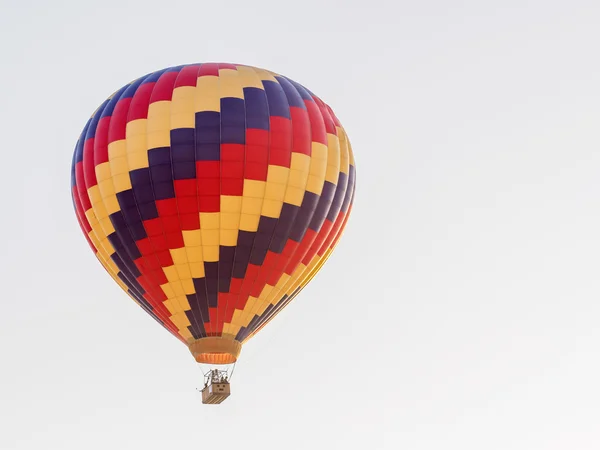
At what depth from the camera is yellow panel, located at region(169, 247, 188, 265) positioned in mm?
34375

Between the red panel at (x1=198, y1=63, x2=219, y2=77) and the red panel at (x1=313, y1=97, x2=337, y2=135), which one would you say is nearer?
the red panel at (x1=198, y1=63, x2=219, y2=77)

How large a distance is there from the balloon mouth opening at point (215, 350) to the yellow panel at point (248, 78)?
18.3 ft

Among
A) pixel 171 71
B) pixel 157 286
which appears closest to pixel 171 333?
pixel 157 286

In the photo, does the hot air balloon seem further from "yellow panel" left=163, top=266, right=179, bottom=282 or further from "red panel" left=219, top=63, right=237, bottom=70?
"red panel" left=219, top=63, right=237, bottom=70

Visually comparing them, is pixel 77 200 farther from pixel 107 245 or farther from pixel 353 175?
pixel 353 175

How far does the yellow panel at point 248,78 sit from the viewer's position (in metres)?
35.1

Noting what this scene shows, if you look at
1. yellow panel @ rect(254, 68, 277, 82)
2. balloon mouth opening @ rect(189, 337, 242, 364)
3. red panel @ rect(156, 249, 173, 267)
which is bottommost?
balloon mouth opening @ rect(189, 337, 242, 364)

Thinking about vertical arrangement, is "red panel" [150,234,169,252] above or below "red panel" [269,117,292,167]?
below

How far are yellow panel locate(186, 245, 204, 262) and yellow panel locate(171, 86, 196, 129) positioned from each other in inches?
103

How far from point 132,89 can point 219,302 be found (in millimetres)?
5110

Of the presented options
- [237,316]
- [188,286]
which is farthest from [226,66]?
[237,316]

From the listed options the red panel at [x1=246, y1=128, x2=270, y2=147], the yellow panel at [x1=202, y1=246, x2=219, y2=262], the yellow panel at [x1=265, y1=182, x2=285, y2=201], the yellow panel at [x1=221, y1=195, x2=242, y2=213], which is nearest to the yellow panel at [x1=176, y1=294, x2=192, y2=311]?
the yellow panel at [x1=202, y1=246, x2=219, y2=262]

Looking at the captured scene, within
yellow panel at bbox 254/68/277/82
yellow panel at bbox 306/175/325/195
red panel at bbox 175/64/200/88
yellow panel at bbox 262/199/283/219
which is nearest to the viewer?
yellow panel at bbox 262/199/283/219

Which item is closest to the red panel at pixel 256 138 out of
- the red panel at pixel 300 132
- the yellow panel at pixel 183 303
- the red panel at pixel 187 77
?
the red panel at pixel 300 132
